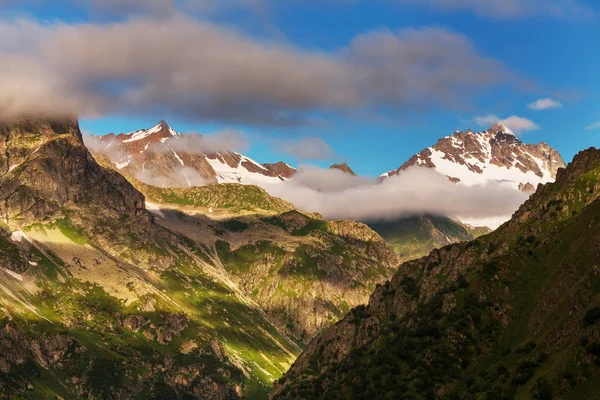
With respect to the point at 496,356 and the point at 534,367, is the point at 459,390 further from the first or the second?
the point at 534,367

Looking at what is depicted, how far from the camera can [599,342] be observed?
152m

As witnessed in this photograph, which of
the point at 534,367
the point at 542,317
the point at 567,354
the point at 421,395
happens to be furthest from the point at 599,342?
the point at 421,395

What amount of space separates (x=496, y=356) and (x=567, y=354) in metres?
42.5

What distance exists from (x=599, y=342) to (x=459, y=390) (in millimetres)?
50168

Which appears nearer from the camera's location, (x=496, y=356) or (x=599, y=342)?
(x=599, y=342)

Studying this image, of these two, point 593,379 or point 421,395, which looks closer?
point 593,379

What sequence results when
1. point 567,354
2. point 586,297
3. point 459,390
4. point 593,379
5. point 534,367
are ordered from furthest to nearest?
point 459,390 < point 586,297 < point 534,367 < point 567,354 < point 593,379

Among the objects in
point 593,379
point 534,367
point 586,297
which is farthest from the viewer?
point 586,297

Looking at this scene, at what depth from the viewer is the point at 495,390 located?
560 feet

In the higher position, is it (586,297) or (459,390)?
(586,297)

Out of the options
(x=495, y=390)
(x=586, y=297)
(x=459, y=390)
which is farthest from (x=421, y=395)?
(x=586, y=297)

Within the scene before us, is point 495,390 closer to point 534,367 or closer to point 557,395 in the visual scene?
point 534,367

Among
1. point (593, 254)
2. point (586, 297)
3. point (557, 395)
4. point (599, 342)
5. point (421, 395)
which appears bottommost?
point (421, 395)

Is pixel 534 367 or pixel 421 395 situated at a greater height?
pixel 534 367
